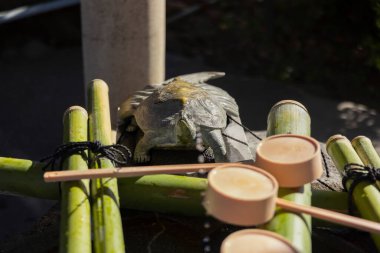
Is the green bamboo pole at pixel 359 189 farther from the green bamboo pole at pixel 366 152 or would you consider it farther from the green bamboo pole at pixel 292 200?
the green bamboo pole at pixel 292 200

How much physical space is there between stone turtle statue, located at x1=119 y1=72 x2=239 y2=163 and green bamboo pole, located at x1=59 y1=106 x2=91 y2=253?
37cm

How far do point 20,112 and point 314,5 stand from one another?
279 cm

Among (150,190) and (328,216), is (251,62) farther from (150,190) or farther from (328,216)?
(328,216)

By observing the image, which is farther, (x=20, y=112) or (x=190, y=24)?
(x=190, y=24)

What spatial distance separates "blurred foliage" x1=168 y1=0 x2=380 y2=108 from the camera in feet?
16.7

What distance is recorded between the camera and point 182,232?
2.29 meters

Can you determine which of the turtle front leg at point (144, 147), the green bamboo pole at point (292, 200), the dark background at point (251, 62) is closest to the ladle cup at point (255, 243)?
the green bamboo pole at point (292, 200)

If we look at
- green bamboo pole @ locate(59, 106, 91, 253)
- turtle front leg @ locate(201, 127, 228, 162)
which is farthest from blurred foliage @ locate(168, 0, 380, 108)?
green bamboo pole @ locate(59, 106, 91, 253)

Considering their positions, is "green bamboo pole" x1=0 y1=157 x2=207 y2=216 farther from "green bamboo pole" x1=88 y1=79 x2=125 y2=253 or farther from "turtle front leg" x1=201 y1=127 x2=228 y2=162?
"turtle front leg" x1=201 y1=127 x2=228 y2=162

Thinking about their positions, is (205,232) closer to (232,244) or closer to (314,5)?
(232,244)

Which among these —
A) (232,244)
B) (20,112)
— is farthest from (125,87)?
(232,244)

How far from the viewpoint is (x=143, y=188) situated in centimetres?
210

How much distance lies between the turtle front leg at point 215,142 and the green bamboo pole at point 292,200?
27 cm

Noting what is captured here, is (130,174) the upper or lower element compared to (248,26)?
lower
